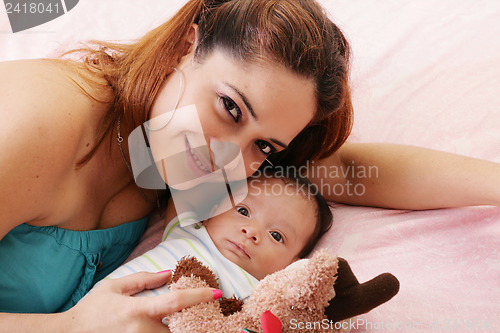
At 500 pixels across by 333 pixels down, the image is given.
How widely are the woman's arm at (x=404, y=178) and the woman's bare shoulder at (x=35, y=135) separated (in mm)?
732

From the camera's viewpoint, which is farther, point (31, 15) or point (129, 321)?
point (31, 15)

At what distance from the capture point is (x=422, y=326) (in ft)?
3.19

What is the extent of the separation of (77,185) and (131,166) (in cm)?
18

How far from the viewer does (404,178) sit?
1.31m

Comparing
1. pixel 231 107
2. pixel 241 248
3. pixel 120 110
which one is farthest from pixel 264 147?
pixel 120 110

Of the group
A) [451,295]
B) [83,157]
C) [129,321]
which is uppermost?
[83,157]

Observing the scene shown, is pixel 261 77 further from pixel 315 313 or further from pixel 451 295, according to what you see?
pixel 451 295

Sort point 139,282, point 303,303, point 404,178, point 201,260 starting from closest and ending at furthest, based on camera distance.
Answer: point 303,303 < point 139,282 < point 201,260 < point 404,178

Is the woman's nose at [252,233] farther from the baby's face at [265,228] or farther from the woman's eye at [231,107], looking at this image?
the woman's eye at [231,107]

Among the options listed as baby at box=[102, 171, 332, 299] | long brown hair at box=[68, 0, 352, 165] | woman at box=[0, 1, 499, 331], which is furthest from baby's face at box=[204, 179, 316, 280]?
long brown hair at box=[68, 0, 352, 165]

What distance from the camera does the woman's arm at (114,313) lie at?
33.8 inches

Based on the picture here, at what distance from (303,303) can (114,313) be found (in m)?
0.36

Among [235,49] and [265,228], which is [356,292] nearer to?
[265,228]

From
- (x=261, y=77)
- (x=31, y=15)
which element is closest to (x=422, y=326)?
(x=261, y=77)
